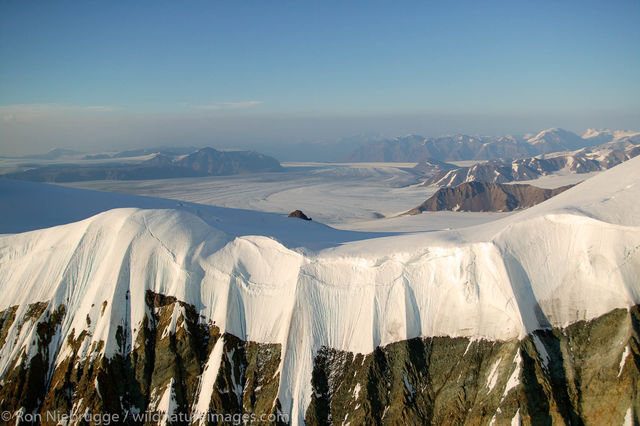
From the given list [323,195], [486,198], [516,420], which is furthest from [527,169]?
[516,420]

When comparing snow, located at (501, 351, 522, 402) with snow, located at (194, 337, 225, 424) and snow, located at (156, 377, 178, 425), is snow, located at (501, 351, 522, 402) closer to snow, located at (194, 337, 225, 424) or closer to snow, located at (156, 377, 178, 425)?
snow, located at (194, 337, 225, 424)

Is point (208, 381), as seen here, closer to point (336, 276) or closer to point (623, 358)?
point (336, 276)

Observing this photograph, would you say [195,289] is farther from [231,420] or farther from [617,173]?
[617,173]

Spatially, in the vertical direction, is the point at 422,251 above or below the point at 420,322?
above

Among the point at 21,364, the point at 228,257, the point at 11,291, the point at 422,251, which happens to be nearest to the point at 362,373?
the point at 422,251

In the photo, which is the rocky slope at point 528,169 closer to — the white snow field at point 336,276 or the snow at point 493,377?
the white snow field at point 336,276

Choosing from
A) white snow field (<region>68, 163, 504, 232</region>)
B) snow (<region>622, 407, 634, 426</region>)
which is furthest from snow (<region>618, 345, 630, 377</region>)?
white snow field (<region>68, 163, 504, 232</region>)
